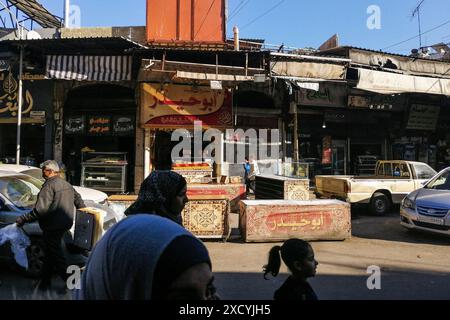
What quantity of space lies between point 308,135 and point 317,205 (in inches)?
381

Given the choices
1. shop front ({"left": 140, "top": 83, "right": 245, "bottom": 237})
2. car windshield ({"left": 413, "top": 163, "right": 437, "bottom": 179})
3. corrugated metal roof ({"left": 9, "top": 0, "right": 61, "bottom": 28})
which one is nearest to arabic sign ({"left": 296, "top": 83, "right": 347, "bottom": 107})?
shop front ({"left": 140, "top": 83, "right": 245, "bottom": 237})

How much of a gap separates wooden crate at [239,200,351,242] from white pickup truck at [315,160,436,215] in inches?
142

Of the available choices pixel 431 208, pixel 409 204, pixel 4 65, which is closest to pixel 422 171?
pixel 409 204

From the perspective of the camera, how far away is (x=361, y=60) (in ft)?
54.3

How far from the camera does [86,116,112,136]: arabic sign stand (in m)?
15.4

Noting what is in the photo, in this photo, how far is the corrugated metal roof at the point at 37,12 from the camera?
16656mm

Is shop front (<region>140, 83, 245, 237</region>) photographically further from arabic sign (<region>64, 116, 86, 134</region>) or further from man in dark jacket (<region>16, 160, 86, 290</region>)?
man in dark jacket (<region>16, 160, 86, 290</region>)

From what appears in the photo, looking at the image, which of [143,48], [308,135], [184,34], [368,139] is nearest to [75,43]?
[143,48]

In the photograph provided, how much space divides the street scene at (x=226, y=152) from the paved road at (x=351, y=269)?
4 centimetres

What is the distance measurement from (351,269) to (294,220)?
2.06 meters

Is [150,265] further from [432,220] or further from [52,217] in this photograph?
[432,220]

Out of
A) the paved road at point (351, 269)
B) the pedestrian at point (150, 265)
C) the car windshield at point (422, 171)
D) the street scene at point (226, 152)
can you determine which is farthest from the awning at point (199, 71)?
the pedestrian at point (150, 265)

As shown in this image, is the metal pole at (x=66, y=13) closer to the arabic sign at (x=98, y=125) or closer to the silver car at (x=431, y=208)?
the arabic sign at (x=98, y=125)
